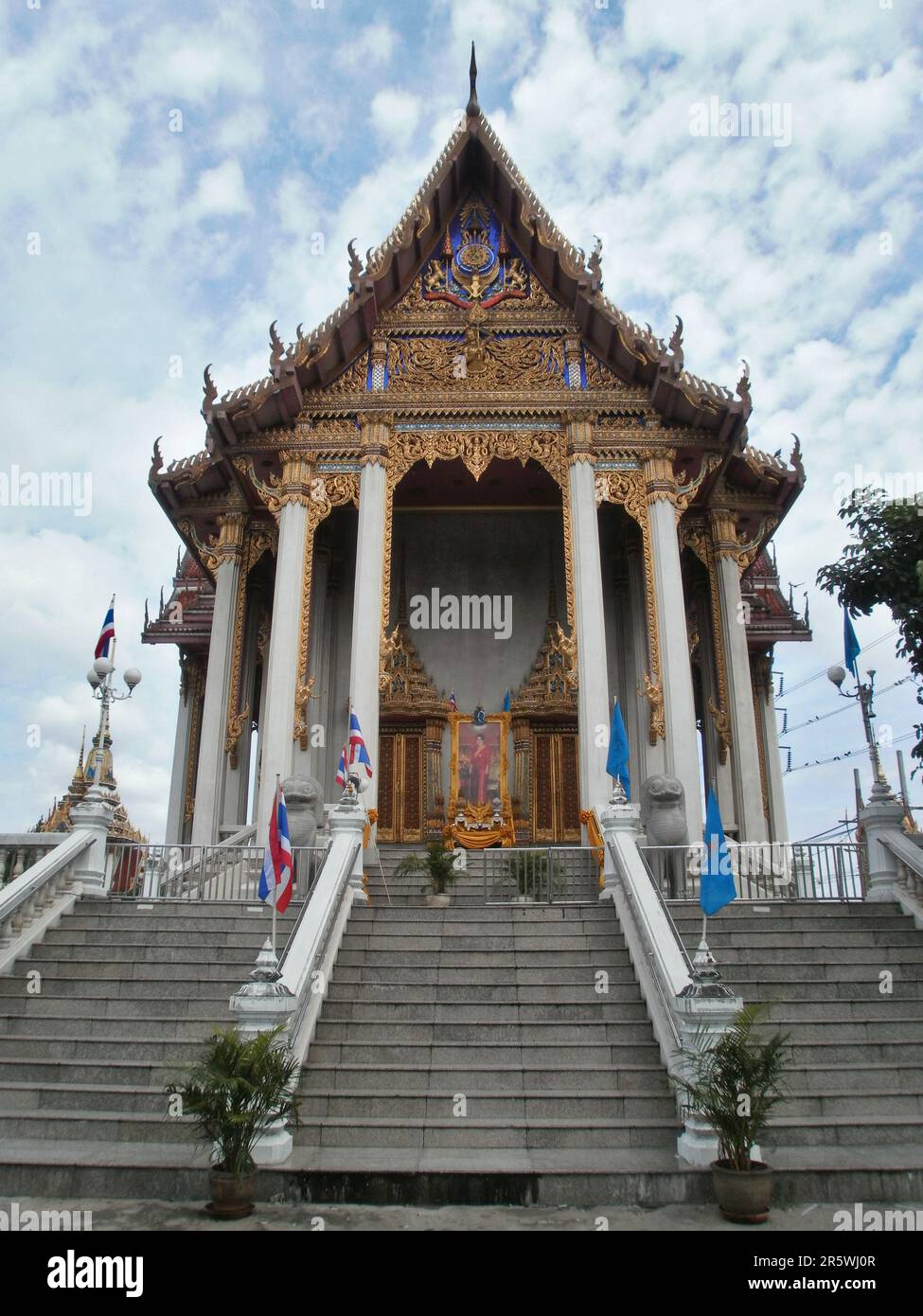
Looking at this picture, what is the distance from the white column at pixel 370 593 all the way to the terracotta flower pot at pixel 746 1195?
7608mm

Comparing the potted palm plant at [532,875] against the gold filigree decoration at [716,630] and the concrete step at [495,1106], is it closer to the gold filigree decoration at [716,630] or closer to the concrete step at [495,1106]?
the concrete step at [495,1106]

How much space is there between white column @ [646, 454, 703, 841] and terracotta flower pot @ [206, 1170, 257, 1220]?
8070 millimetres

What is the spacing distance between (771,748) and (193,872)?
12.4 m

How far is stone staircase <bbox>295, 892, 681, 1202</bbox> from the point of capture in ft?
17.2

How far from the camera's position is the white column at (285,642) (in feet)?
41.1

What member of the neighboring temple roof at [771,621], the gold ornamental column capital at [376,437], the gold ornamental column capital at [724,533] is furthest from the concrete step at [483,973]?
the neighboring temple roof at [771,621]

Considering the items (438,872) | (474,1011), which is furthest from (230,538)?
(474,1011)

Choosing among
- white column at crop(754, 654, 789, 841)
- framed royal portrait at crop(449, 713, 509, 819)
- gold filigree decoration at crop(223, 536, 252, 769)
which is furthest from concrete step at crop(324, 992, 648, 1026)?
white column at crop(754, 654, 789, 841)

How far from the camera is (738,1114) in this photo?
500 cm

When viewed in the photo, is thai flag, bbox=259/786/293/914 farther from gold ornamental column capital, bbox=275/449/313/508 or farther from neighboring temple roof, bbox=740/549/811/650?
neighboring temple roof, bbox=740/549/811/650

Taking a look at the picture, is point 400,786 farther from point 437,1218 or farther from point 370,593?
point 437,1218

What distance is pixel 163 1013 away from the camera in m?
7.45

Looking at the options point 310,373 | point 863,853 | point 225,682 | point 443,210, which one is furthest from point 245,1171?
point 443,210
